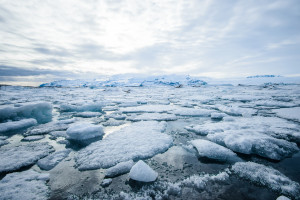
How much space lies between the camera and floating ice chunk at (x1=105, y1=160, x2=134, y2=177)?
1756 millimetres

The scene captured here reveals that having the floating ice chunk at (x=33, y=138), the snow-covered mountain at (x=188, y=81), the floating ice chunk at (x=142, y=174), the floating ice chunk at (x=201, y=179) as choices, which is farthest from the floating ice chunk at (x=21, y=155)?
the snow-covered mountain at (x=188, y=81)

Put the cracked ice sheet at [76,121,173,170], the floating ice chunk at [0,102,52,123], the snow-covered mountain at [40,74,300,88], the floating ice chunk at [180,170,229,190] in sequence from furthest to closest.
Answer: the snow-covered mountain at [40,74,300,88], the floating ice chunk at [0,102,52,123], the cracked ice sheet at [76,121,173,170], the floating ice chunk at [180,170,229,190]

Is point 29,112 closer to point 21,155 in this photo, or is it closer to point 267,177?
point 21,155

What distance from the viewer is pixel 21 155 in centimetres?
217

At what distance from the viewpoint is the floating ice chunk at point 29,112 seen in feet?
13.2

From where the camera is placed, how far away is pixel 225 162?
1989 mm

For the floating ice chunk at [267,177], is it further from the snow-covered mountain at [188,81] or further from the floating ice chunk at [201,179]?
the snow-covered mountain at [188,81]

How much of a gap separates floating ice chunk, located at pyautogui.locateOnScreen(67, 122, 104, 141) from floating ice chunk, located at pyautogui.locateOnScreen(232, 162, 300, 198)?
2.41 m

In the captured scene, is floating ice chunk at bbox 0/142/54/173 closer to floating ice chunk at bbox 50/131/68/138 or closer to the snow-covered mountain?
floating ice chunk at bbox 50/131/68/138

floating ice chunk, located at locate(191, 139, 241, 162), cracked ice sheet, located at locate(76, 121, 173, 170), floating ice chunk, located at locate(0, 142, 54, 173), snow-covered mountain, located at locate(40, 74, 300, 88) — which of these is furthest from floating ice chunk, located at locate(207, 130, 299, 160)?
snow-covered mountain, located at locate(40, 74, 300, 88)

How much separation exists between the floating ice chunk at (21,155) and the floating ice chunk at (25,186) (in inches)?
8.8

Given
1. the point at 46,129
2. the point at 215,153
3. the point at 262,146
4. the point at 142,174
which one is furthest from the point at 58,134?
the point at 262,146

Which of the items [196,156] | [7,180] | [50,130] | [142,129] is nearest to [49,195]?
[7,180]

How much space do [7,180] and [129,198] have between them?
1.38 meters
